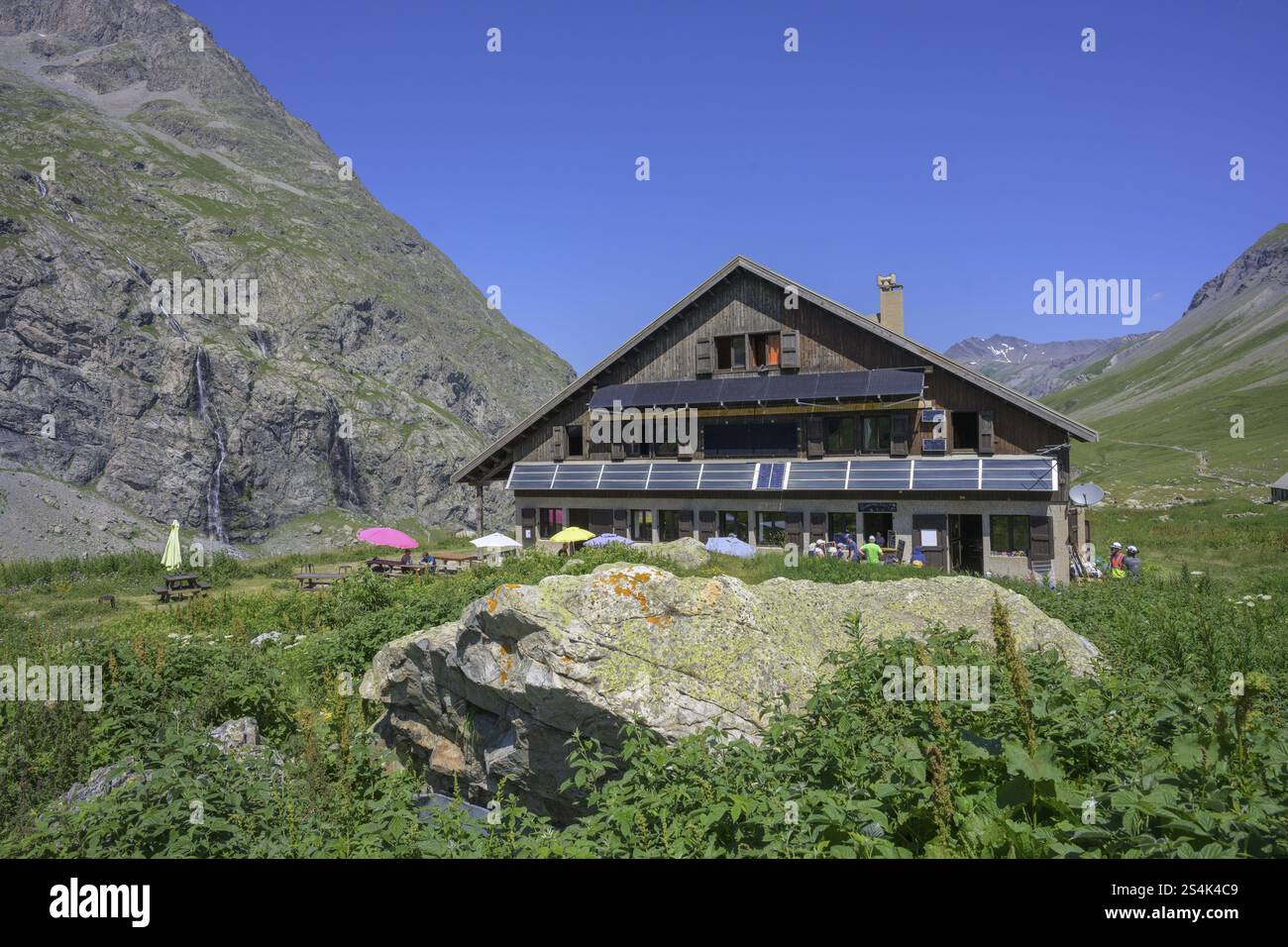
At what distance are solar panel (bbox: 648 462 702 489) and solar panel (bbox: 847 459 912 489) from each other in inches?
273

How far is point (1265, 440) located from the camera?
103 m

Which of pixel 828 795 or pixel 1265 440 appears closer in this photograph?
pixel 828 795

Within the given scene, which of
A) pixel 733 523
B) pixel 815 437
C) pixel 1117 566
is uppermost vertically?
pixel 815 437

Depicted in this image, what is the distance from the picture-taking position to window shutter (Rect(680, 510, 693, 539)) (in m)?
33.2

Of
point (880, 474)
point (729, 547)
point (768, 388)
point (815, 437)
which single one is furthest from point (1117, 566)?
point (768, 388)

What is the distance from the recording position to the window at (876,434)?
3023 centimetres

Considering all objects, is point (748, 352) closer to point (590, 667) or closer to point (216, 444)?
point (590, 667)

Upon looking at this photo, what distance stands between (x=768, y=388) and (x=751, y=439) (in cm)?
252

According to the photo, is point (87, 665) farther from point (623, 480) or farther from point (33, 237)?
point (33, 237)

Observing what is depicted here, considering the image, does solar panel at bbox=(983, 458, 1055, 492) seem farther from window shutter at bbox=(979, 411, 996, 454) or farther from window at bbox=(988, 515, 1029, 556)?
window at bbox=(988, 515, 1029, 556)

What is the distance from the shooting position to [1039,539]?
26906 millimetres

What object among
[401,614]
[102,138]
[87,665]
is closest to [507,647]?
[401,614]

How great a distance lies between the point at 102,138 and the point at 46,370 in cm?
5912

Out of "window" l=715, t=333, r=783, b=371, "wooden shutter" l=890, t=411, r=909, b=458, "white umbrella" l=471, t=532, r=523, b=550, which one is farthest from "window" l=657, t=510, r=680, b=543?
"wooden shutter" l=890, t=411, r=909, b=458
